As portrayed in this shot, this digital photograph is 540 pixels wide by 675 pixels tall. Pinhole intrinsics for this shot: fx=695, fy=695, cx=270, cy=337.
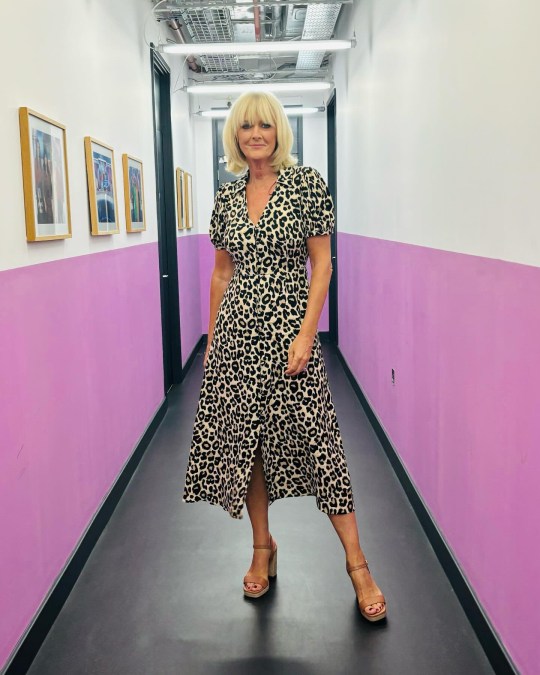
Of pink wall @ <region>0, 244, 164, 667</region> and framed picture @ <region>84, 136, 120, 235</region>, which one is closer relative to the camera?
pink wall @ <region>0, 244, 164, 667</region>

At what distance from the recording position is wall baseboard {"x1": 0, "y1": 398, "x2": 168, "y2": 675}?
1.79 meters

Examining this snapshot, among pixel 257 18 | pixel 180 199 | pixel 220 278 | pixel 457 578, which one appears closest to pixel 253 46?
pixel 257 18

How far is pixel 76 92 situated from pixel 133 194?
1.02m

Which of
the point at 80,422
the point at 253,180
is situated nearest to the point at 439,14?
the point at 253,180

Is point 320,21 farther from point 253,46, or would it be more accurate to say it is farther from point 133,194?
point 133,194

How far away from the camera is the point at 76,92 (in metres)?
2.53

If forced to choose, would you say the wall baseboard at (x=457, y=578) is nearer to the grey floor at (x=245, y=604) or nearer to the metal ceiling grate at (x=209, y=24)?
the grey floor at (x=245, y=604)

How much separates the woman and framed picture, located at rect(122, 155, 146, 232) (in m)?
1.41

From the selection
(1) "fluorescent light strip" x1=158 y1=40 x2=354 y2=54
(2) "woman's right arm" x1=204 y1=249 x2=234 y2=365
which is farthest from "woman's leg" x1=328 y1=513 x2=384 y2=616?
(1) "fluorescent light strip" x1=158 y1=40 x2=354 y2=54

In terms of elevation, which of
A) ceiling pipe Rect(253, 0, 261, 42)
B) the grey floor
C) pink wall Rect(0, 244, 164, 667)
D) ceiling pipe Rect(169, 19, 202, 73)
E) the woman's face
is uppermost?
ceiling pipe Rect(169, 19, 202, 73)

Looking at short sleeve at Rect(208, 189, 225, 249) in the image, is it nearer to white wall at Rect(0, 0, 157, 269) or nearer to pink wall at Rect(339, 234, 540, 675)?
white wall at Rect(0, 0, 157, 269)

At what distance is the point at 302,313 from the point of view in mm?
1980

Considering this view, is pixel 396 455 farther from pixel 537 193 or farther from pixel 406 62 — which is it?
pixel 537 193

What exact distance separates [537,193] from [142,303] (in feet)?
8.46
